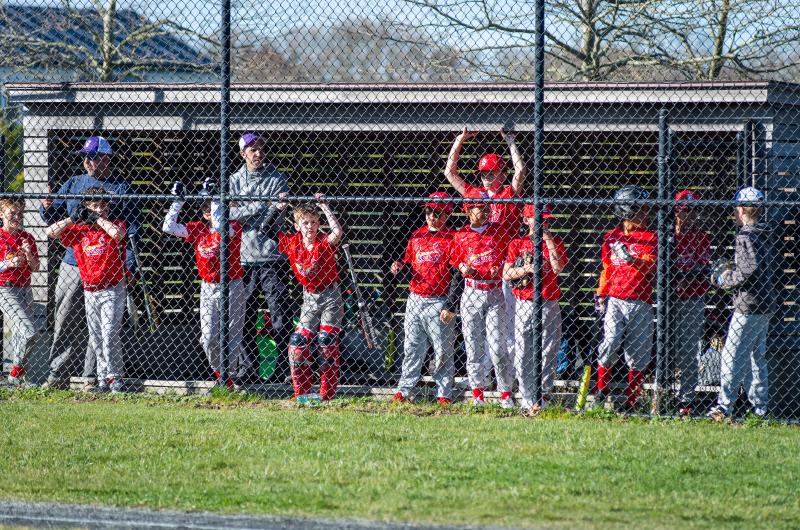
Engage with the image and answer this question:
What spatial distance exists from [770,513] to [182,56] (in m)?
13.3

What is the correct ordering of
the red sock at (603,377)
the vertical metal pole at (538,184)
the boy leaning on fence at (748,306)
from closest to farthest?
1. the vertical metal pole at (538,184)
2. the boy leaning on fence at (748,306)
3. the red sock at (603,377)

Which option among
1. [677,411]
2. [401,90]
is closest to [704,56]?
[401,90]

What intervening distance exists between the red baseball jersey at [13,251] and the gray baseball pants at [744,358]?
598 cm

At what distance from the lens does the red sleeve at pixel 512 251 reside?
392 inches

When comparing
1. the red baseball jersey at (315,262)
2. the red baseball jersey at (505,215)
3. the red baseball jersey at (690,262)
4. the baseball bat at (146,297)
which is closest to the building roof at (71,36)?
the baseball bat at (146,297)

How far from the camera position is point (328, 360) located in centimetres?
1009

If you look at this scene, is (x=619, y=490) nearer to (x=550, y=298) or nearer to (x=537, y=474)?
(x=537, y=474)

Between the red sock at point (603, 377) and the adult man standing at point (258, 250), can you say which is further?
the adult man standing at point (258, 250)

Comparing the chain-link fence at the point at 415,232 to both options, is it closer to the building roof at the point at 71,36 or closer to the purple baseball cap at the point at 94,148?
the purple baseball cap at the point at 94,148

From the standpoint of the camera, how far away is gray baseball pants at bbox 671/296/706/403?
31.6 feet

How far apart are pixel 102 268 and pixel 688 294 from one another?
4.94 meters

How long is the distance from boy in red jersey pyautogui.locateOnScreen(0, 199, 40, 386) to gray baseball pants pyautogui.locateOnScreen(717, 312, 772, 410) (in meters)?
5.95

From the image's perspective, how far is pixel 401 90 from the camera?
11.1 meters

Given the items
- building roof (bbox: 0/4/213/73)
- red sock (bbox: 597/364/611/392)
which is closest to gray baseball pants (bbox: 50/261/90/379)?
red sock (bbox: 597/364/611/392)
